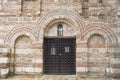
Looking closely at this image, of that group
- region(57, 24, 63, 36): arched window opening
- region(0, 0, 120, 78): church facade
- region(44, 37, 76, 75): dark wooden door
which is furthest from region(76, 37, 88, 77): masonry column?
region(57, 24, 63, 36): arched window opening

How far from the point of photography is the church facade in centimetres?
1130

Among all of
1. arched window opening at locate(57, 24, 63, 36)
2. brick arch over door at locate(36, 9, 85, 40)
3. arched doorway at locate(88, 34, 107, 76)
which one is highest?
brick arch over door at locate(36, 9, 85, 40)

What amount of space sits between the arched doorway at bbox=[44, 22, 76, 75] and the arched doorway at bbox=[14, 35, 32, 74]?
852mm

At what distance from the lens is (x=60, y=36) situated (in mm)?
11625

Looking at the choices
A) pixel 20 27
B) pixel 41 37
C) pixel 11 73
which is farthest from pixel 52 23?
pixel 11 73

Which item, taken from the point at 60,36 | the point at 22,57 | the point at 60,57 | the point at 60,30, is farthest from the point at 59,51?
the point at 22,57

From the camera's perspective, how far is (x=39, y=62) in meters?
11.3

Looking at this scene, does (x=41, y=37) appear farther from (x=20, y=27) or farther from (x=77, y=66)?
(x=77, y=66)

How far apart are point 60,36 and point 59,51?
0.76m

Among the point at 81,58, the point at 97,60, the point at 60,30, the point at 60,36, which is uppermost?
the point at 60,30

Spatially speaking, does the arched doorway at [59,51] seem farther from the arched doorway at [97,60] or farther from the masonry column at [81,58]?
the arched doorway at [97,60]

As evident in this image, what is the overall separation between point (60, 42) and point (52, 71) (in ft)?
4.95

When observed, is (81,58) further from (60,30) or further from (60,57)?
(60,30)

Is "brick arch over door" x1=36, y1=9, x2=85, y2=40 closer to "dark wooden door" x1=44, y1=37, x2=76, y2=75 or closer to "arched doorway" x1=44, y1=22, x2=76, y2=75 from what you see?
"arched doorway" x1=44, y1=22, x2=76, y2=75
